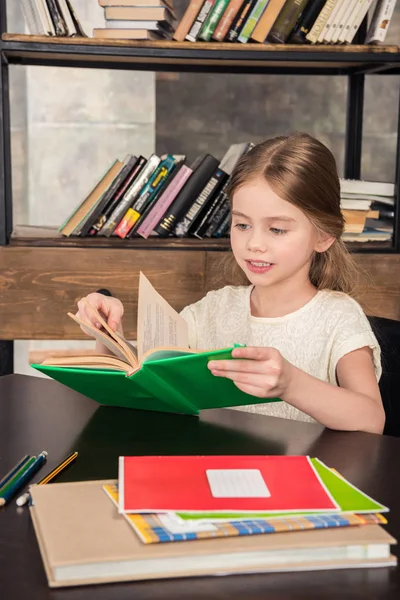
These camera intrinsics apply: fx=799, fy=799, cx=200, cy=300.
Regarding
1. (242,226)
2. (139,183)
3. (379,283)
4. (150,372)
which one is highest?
(139,183)

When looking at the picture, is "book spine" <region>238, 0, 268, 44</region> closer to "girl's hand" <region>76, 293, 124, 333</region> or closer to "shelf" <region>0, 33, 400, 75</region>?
"shelf" <region>0, 33, 400, 75</region>

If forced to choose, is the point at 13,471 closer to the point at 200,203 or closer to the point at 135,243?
the point at 135,243

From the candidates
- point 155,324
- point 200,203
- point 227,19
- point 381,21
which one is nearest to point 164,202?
point 200,203

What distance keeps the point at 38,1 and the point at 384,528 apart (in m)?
2.07

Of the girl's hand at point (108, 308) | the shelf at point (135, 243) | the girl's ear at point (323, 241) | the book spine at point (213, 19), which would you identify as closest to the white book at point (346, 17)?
the book spine at point (213, 19)

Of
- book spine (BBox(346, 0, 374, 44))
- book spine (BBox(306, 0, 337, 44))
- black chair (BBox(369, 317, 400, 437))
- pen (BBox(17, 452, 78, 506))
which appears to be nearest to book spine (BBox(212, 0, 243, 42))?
book spine (BBox(306, 0, 337, 44))

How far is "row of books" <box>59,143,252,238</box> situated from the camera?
8.71 feet

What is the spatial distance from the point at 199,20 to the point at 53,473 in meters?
1.87

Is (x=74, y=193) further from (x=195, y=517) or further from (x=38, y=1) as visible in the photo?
(x=195, y=517)

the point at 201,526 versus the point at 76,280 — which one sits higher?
the point at 76,280

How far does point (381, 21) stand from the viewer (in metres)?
2.51

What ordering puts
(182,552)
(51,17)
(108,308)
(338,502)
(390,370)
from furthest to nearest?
(51,17)
(390,370)
(108,308)
(338,502)
(182,552)

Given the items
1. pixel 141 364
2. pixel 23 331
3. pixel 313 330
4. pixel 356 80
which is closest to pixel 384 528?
pixel 141 364

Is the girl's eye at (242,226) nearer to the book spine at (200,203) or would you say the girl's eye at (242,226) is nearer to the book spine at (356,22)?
the book spine at (200,203)
